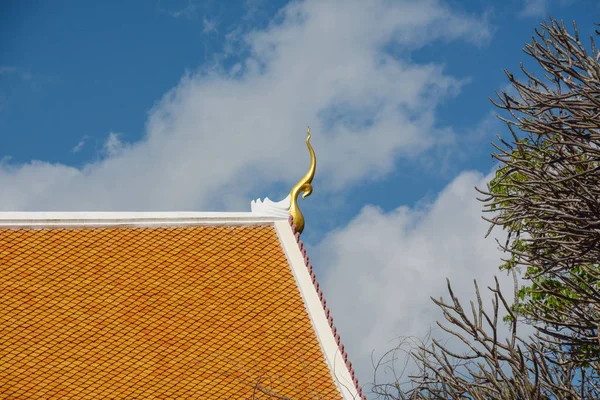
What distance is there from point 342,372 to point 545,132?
4.59 m

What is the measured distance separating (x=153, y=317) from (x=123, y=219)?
6.67 feet

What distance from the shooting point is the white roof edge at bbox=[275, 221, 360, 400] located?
36.8ft

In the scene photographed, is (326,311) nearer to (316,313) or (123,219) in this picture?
(316,313)

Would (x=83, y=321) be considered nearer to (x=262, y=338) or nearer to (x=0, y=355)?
(x=0, y=355)

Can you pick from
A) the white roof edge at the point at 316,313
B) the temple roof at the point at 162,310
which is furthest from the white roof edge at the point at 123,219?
the white roof edge at the point at 316,313

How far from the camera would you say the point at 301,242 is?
13359mm

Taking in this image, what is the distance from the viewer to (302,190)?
47.2 feet

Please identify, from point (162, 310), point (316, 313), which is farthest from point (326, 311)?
point (162, 310)

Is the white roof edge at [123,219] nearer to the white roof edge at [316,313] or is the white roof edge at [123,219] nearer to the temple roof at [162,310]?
the temple roof at [162,310]

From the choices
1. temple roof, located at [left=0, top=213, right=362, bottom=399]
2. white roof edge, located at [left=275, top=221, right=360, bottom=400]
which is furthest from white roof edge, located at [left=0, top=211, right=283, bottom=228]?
white roof edge, located at [left=275, top=221, right=360, bottom=400]

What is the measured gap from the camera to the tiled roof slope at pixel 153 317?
34.6ft

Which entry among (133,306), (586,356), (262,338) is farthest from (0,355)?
(586,356)

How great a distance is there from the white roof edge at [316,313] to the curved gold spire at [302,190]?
24cm

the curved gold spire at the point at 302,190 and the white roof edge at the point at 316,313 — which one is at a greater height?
the curved gold spire at the point at 302,190
